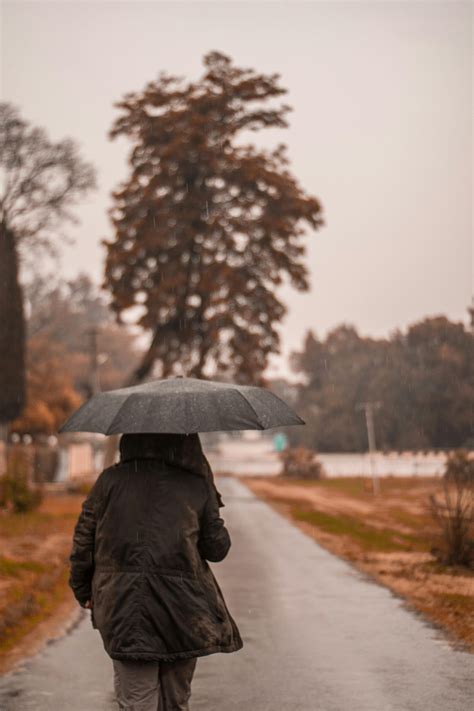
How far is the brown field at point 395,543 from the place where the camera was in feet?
33.5

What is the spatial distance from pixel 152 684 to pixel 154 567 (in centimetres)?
56

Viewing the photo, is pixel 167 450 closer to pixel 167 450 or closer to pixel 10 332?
pixel 167 450

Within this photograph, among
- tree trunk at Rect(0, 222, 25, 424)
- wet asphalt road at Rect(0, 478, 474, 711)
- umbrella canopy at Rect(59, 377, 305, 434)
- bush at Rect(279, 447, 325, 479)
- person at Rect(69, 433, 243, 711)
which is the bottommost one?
bush at Rect(279, 447, 325, 479)

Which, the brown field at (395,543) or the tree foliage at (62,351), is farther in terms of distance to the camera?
the tree foliage at (62,351)

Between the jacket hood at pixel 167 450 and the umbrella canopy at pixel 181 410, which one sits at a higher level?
the umbrella canopy at pixel 181 410

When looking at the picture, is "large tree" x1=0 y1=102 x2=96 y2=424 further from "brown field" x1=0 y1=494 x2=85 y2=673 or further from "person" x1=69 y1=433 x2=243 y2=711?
"person" x1=69 y1=433 x2=243 y2=711

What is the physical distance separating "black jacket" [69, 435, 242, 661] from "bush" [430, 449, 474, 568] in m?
10.2

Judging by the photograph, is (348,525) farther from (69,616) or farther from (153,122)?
(69,616)

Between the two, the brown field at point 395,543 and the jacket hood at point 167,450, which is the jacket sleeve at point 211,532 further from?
the brown field at point 395,543

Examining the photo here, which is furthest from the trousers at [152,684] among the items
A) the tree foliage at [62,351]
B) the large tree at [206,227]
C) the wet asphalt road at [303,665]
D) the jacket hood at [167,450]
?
the tree foliage at [62,351]

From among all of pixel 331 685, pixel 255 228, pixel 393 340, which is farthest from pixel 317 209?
pixel 331 685

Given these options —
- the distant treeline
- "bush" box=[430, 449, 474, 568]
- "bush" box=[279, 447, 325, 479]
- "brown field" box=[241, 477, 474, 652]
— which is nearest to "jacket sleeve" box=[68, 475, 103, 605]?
"brown field" box=[241, 477, 474, 652]

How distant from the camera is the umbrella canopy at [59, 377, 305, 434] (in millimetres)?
4621

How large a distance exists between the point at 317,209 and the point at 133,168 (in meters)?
4.84
